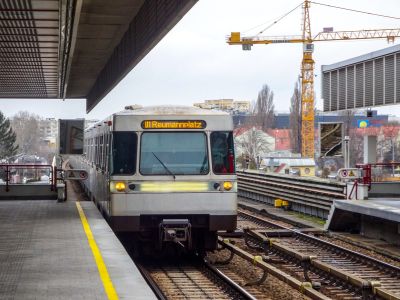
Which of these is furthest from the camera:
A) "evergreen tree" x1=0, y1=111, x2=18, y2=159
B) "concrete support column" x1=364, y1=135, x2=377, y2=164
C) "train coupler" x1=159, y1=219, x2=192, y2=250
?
"evergreen tree" x1=0, y1=111, x2=18, y2=159

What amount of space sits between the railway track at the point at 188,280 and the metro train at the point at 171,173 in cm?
56

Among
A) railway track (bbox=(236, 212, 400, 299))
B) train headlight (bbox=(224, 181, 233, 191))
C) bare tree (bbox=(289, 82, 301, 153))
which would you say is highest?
bare tree (bbox=(289, 82, 301, 153))

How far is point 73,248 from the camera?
11414 mm

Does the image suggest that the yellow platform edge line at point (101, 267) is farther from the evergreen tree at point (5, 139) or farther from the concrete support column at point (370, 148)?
the evergreen tree at point (5, 139)

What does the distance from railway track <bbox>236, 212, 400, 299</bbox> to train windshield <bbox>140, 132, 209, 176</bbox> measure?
97.9 inches

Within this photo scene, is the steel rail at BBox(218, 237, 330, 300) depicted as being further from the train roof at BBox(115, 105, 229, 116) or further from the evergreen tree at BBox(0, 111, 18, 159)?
the evergreen tree at BBox(0, 111, 18, 159)

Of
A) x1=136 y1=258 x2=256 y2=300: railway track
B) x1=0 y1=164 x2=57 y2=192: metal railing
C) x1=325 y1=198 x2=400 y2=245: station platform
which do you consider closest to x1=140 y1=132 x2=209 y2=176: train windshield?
x1=136 y1=258 x2=256 y2=300: railway track

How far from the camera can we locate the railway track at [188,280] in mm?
11258

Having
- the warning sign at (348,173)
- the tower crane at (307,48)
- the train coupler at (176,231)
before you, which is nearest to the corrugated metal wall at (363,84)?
the warning sign at (348,173)

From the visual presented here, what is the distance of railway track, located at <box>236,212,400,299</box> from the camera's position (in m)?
11.1

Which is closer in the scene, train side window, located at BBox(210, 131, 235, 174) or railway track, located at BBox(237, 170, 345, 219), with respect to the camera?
train side window, located at BBox(210, 131, 235, 174)

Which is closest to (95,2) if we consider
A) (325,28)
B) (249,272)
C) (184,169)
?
(184,169)

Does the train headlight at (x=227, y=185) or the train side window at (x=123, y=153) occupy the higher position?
the train side window at (x=123, y=153)

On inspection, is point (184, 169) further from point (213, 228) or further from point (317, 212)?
point (317, 212)
